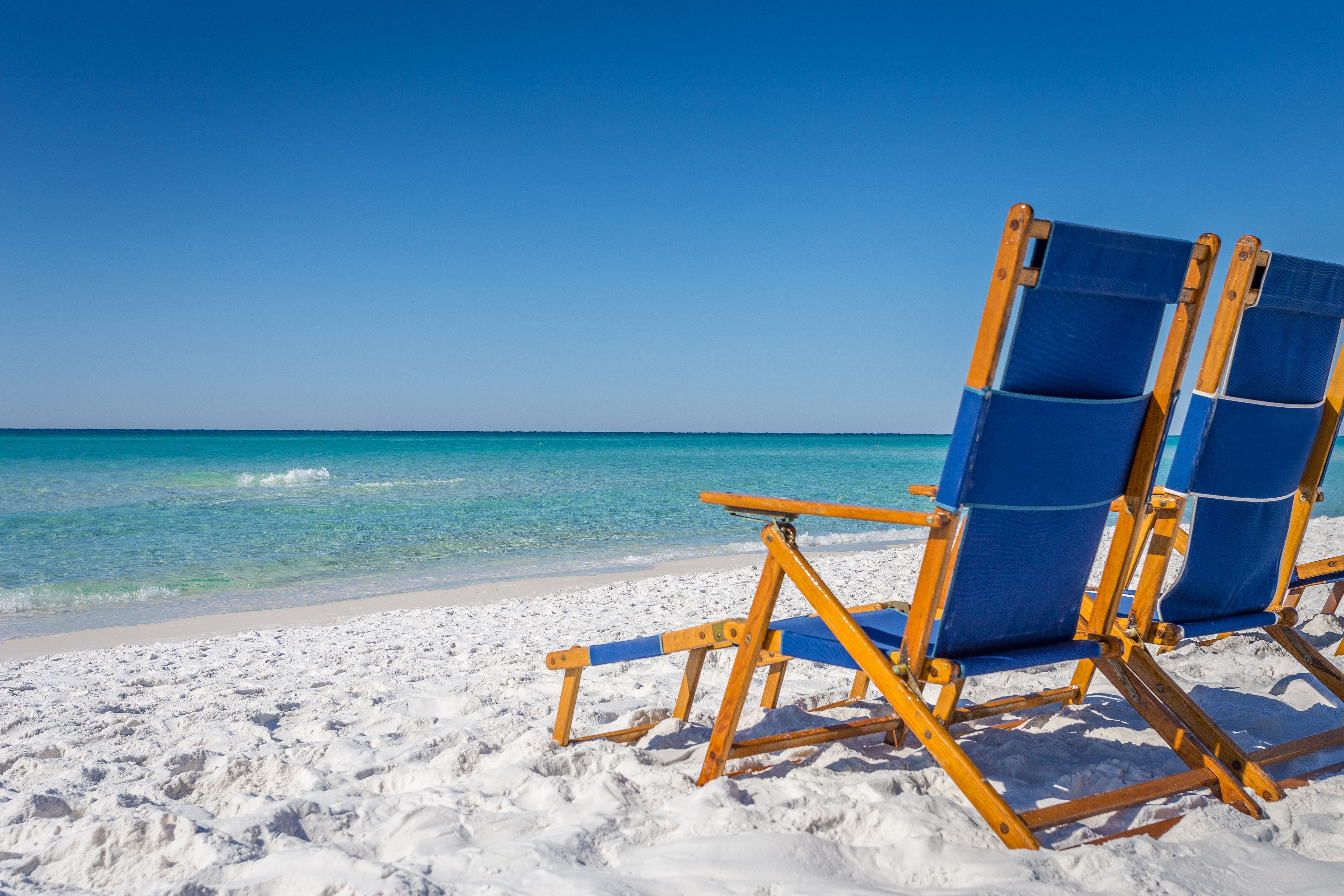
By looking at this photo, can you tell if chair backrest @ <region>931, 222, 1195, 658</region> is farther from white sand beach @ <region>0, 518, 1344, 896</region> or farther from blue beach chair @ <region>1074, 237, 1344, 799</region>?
white sand beach @ <region>0, 518, 1344, 896</region>

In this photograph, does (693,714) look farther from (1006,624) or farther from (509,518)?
(509,518)

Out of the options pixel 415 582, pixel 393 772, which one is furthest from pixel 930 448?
pixel 393 772

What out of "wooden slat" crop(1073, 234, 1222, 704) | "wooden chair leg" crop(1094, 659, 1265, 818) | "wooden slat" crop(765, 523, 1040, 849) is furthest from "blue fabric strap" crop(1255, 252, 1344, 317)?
"wooden slat" crop(765, 523, 1040, 849)

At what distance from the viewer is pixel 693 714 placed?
2.96m

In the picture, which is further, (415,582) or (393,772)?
(415,582)

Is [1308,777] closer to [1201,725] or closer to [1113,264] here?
[1201,725]

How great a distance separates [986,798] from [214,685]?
3.46 meters

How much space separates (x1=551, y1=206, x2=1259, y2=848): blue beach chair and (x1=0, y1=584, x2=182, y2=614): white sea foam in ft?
22.0

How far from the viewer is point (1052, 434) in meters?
1.93

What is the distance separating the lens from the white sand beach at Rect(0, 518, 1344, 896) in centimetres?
167

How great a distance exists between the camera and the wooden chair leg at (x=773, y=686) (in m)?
2.93

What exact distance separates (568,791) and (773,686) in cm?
99

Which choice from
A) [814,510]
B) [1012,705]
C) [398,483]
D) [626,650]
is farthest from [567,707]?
[398,483]

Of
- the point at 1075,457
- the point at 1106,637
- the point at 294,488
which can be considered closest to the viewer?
the point at 1075,457
